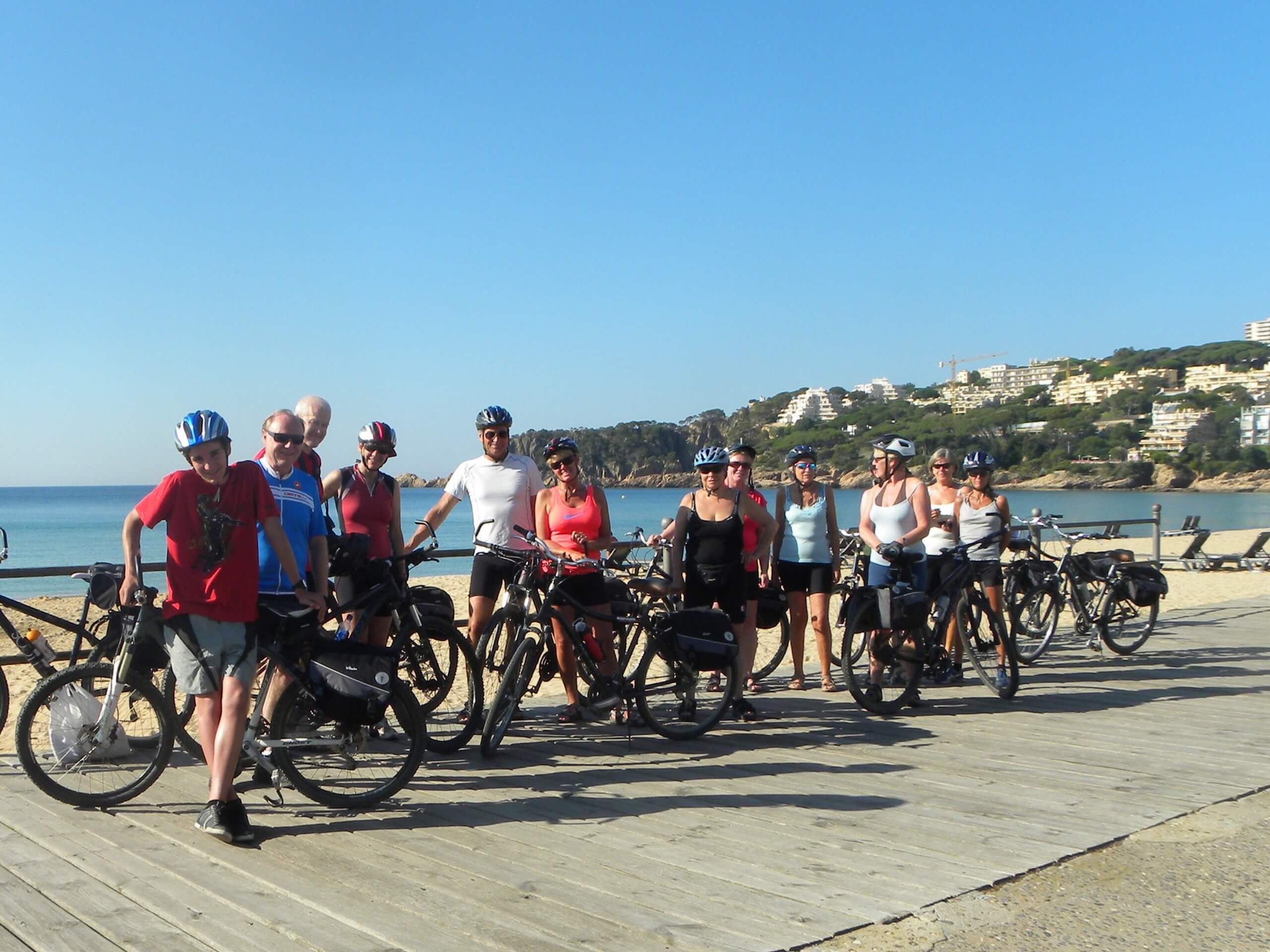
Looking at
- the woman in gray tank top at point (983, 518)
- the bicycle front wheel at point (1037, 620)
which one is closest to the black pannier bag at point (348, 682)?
the woman in gray tank top at point (983, 518)

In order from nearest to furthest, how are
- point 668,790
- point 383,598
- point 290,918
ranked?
point 290,918, point 668,790, point 383,598

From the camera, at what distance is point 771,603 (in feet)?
28.2

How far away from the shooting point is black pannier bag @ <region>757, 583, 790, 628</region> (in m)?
8.55

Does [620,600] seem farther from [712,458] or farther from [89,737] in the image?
[89,737]

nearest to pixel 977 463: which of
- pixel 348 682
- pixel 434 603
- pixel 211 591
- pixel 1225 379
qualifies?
pixel 434 603

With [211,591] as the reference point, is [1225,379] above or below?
above

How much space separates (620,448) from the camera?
3858 inches

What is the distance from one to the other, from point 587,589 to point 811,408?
5808 inches

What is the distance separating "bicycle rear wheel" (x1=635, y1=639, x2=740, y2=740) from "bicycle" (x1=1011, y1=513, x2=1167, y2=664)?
396cm

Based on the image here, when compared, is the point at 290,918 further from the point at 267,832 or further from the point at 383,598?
the point at 383,598

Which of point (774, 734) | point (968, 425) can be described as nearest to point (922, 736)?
point (774, 734)

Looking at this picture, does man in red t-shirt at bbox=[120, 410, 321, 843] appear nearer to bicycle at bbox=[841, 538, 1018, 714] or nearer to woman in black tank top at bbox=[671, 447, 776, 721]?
woman in black tank top at bbox=[671, 447, 776, 721]

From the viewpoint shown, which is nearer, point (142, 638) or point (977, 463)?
point (142, 638)

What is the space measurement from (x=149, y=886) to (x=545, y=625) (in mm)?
2555
